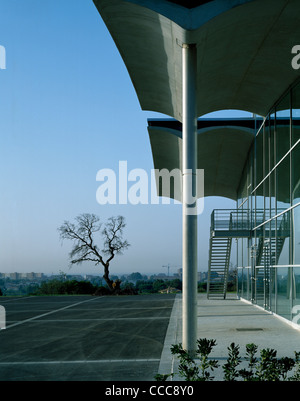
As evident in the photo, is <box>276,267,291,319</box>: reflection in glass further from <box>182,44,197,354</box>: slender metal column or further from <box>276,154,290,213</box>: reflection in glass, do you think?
<box>182,44,197,354</box>: slender metal column

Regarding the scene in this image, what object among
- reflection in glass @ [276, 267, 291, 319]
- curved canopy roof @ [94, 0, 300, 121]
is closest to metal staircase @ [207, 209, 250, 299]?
reflection in glass @ [276, 267, 291, 319]

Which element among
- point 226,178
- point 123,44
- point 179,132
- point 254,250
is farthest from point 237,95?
point 226,178

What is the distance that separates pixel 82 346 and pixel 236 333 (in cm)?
456

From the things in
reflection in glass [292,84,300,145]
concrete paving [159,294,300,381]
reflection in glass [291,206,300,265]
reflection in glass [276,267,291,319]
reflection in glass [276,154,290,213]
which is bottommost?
concrete paving [159,294,300,381]

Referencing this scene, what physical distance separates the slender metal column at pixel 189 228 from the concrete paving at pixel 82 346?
1022 mm

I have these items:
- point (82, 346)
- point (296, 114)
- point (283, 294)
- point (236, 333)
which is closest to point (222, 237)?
point (283, 294)

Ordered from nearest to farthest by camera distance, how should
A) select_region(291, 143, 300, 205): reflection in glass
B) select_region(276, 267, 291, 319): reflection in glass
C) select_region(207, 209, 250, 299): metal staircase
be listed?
select_region(291, 143, 300, 205): reflection in glass
select_region(276, 267, 291, 319): reflection in glass
select_region(207, 209, 250, 299): metal staircase

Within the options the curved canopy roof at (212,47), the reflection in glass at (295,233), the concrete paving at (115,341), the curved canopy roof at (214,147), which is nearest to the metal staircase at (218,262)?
the curved canopy roof at (214,147)

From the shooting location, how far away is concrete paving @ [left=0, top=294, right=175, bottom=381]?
30.5 feet

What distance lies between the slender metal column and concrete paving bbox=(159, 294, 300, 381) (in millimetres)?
774

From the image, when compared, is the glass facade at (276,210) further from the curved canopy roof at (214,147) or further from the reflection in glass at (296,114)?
the curved canopy roof at (214,147)

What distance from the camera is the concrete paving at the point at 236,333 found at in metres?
10.3

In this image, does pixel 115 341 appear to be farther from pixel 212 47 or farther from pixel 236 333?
pixel 212 47
